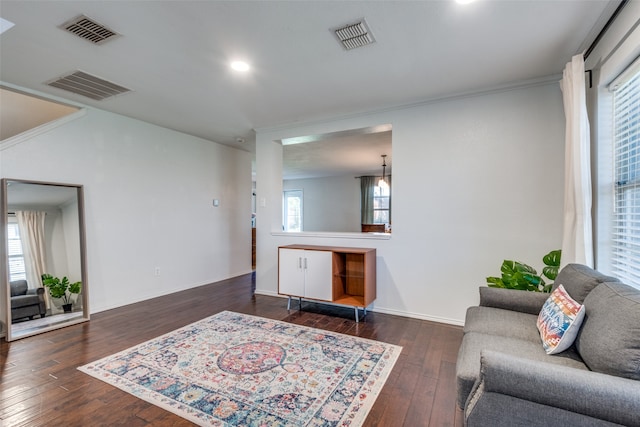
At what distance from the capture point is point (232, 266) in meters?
5.56

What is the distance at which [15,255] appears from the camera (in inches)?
115

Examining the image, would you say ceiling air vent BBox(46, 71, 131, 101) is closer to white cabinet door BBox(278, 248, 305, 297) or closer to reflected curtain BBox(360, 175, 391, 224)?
white cabinet door BBox(278, 248, 305, 297)

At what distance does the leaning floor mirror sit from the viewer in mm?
2893

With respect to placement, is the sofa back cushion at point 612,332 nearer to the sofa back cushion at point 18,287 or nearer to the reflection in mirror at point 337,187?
the reflection in mirror at point 337,187

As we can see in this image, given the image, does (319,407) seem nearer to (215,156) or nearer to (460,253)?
(460,253)

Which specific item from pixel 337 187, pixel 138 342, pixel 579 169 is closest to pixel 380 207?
pixel 337 187

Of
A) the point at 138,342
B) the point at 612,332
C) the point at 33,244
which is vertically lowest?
the point at 138,342

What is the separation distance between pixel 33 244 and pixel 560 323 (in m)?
4.56

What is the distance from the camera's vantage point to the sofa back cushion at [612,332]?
115cm

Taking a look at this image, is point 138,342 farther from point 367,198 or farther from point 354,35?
point 367,198

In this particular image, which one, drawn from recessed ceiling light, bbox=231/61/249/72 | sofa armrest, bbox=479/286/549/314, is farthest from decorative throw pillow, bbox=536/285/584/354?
recessed ceiling light, bbox=231/61/249/72

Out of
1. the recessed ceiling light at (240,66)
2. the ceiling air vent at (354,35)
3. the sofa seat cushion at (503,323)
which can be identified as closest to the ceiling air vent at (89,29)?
the recessed ceiling light at (240,66)

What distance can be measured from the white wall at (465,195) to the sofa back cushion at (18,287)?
11.7ft

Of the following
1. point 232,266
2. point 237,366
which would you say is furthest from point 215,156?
point 237,366
